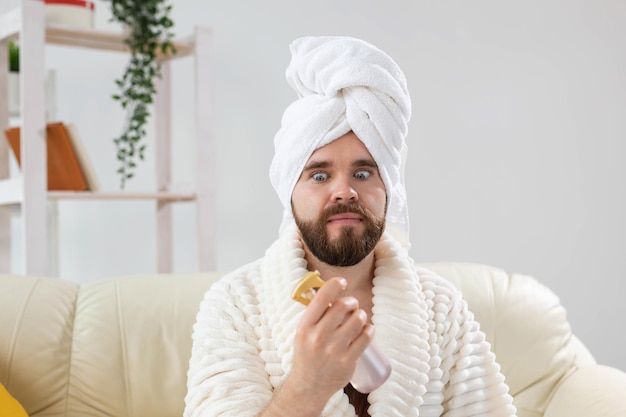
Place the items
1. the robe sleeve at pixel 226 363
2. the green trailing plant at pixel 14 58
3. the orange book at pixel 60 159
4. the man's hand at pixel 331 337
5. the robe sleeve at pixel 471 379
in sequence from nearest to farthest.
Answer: the man's hand at pixel 331 337 → the robe sleeve at pixel 226 363 → the robe sleeve at pixel 471 379 → the orange book at pixel 60 159 → the green trailing plant at pixel 14 58

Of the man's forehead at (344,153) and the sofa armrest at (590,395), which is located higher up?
the man's forehead at (344,153)

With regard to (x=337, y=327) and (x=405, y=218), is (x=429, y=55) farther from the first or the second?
(x=337, y=327)

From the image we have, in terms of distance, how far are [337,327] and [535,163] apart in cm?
220

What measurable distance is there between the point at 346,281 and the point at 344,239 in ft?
0.23

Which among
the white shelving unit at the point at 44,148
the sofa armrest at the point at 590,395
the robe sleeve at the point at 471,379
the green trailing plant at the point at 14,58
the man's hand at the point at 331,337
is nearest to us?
the man's hand at the point at 331,337

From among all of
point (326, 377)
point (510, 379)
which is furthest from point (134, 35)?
point (326, 377)

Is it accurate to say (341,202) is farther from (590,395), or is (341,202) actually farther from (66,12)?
(66,12)

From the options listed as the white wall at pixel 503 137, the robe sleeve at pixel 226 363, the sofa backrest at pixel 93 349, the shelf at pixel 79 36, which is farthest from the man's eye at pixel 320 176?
the white wall at pixel 503 137

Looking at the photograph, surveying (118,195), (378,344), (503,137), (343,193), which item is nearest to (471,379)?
(378,344)

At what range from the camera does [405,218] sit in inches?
62.3

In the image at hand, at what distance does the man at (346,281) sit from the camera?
138 cm

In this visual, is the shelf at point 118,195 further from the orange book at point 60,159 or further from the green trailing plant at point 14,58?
the green trailing plant at point 14,58

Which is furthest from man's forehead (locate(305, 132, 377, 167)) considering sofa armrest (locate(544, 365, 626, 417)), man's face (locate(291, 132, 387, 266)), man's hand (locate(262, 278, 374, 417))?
sofa armrest (locate(544, 365, 626, 417))

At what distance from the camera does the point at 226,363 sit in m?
1.37
